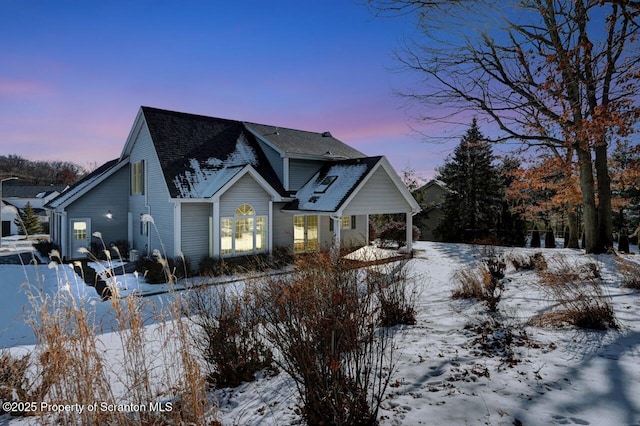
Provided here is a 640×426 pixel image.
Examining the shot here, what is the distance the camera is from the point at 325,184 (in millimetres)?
16578

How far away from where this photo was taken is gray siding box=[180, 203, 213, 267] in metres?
13.5

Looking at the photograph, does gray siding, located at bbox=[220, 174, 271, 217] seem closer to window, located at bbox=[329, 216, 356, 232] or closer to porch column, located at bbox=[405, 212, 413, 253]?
window, located at bbox=[329, 216, 356, 232]

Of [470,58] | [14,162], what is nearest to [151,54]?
[470,58]

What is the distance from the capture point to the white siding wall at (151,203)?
554 inches

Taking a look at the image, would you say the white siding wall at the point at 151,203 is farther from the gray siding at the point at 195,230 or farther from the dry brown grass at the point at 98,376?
the dry brown grass at the point at 98,376

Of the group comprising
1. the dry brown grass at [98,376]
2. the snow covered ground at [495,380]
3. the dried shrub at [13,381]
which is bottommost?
the dried shrub at [13,381]

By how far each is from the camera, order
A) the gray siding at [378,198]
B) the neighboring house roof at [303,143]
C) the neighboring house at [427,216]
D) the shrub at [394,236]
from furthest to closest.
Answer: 1. the neighboring house at [427,216]
2. the shrub at [394,236]
3. the neighboring house roof at [303,143]
4. the gray siding at [378,198]

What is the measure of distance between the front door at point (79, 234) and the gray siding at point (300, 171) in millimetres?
9868

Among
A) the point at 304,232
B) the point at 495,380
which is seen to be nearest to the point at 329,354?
the point at 495,380

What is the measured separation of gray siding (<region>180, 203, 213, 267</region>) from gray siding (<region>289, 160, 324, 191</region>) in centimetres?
458

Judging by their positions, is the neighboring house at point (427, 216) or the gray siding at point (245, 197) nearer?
the gray siding at point (245, 197)

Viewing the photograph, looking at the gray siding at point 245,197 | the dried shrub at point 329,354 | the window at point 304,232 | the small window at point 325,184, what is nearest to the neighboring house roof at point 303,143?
the small window at point 325,184

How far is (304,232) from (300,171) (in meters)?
3.13

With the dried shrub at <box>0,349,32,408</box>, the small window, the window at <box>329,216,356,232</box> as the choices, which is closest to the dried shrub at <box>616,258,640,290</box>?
the dried shrub at <box>0,349,32,408</box>
